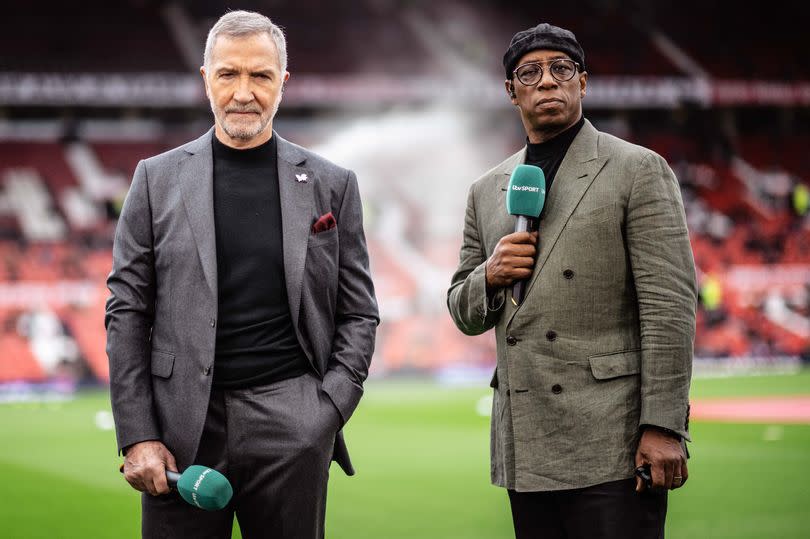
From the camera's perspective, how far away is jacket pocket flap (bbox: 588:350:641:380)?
2770mm

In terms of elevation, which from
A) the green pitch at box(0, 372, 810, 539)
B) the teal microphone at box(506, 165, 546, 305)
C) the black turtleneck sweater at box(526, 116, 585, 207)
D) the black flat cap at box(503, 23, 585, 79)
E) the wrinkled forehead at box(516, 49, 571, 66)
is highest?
the black flat cap at box(503, 23, 585, 79)

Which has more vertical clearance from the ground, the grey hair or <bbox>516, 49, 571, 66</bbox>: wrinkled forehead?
the grey hair

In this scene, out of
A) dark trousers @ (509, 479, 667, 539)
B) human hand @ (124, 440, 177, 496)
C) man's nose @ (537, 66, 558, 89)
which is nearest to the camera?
human hand @ (124, 440, 177, 496)

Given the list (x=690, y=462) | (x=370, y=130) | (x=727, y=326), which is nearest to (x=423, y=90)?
(x=370, y=130)

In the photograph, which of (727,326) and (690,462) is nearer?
(690,462)

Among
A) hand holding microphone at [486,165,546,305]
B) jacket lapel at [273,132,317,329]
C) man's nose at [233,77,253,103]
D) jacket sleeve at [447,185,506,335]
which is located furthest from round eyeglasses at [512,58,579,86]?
man's nose at [233,77,253,103]

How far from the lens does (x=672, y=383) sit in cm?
268

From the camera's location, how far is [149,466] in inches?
102

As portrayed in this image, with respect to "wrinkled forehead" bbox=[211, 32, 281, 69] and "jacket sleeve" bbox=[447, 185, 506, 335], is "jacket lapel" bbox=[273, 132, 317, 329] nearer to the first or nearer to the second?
"wrinkled forehead" bbox=[211, 32, 281, 69]

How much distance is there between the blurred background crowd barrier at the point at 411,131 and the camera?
19.9 metres

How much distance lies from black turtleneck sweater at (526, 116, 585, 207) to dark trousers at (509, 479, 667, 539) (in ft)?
3.04

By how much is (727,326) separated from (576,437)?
2061 cm

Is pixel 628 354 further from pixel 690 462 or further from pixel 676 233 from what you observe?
pixel 690 462

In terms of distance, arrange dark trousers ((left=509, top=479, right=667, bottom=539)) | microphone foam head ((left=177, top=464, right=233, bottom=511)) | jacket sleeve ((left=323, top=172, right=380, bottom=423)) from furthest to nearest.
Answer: jacket sleeve ((left=323, top=172, right=380, bottom=423)) → dark trousers ((left=509, top=479, right=667, bottom=539)) → microphone foam head ((left=177, top=464, right=233, bottom=511))
